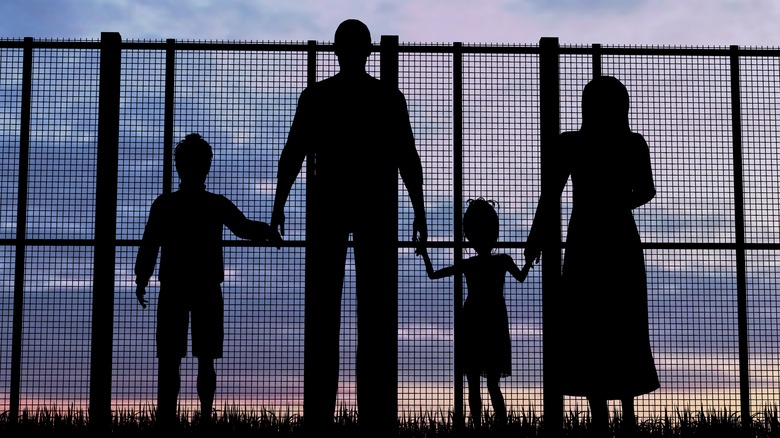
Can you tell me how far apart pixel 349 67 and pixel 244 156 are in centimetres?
168

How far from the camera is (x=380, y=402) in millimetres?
5641

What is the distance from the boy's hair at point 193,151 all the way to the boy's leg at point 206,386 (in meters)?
1.38

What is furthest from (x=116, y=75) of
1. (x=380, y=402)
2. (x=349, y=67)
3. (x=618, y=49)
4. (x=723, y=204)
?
(x=723, y=204)

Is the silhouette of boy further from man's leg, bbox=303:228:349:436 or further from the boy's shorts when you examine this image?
man's leg, bbox=303:228:349:436

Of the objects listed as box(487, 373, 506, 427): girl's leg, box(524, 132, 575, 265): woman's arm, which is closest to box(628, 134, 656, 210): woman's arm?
box(524, 132, 575, 265): woman's arm

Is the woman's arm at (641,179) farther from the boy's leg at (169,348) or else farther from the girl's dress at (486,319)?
the boy's leg at (169,348)

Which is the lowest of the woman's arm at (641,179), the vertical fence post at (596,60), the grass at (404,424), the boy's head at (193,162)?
the grass at (404,424)

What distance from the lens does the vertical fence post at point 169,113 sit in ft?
22.6

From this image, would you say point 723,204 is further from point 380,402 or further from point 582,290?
point 380,402

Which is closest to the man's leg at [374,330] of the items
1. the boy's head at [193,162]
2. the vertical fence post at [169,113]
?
the boy's head at [193,162]

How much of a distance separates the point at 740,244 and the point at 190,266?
426 cm

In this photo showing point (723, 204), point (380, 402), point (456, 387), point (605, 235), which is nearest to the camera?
point (605, 235)

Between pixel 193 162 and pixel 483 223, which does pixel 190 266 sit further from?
pixel 483 223

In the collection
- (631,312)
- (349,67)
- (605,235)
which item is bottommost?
(631,312)
